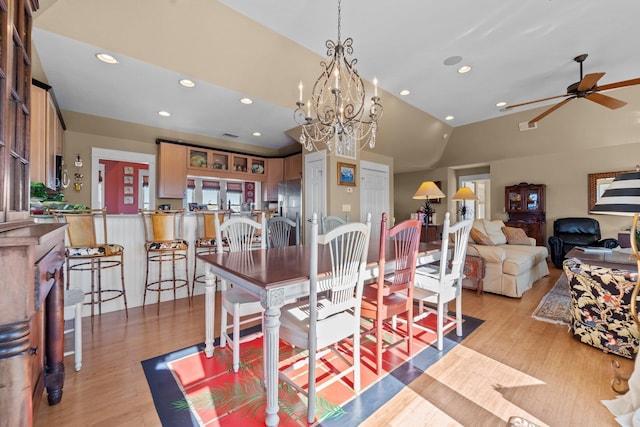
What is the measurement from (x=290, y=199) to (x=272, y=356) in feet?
13.8

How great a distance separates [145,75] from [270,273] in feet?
9.18

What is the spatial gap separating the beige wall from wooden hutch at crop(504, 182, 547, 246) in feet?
0.60

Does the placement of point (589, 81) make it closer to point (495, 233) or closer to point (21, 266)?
point (495, 233)

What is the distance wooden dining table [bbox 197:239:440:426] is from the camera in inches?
54.2

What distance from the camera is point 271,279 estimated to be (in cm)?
141

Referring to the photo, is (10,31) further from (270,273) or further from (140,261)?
(140,261)

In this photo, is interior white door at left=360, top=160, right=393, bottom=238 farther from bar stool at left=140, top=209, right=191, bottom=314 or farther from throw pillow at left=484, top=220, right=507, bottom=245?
bar stool at left=140, top=209, right=191, bottom=314

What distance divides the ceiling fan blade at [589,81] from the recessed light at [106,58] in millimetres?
4869

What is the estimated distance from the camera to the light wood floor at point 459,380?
1.51 metres

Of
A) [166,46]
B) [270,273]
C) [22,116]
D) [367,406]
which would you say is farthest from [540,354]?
[166,46]

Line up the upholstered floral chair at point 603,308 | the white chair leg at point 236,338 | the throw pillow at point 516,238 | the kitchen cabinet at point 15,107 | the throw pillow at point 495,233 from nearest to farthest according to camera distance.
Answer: the kitchen cabinet at point 15,107, the white chair leg at point 236,338, the upholstered floral chair at point 603,308, the throw pillow at point 495,233, the throw pillow at point 516,238

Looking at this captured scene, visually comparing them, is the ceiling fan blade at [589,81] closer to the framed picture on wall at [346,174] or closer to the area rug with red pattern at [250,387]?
the framed picture on wall at [346,174]

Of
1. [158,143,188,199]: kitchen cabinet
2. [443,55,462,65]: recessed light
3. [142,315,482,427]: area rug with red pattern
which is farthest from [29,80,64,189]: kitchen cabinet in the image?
[443,55,462,65]: recessed light

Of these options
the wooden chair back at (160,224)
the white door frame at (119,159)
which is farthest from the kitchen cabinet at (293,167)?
the wooden chair back at (160,224)
